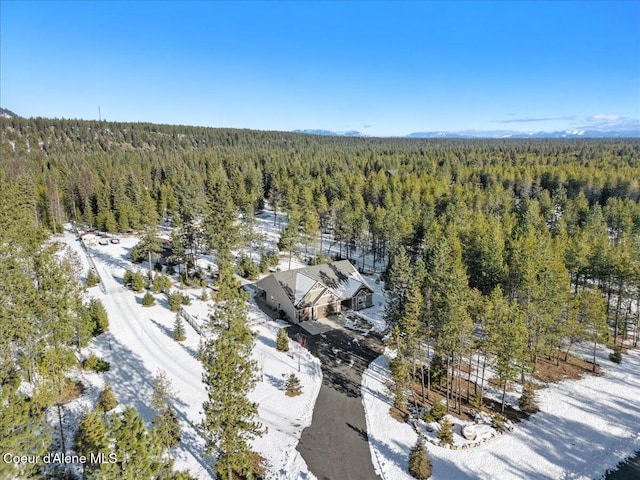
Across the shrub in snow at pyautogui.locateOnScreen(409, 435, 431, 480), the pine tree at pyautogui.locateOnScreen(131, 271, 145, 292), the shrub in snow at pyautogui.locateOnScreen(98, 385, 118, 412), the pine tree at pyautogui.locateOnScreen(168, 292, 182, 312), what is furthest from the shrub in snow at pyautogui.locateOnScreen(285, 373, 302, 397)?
the pine tree at pyautogui.locateOnScreen(131, 271, 145, 292)

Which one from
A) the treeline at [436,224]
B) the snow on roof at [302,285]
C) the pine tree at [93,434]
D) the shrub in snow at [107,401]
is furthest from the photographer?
the snow on roof at [302,285]

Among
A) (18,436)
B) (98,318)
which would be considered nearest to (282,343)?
(98,318)

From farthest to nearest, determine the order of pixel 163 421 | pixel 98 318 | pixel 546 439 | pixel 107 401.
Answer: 1. pixel 98 318
2. pixel 546 439
3. pixel 107 401
4. pixel 163 421

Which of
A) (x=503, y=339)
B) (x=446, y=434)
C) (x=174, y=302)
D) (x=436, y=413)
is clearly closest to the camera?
(x=446, y=434)

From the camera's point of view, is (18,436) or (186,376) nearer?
(18,436)

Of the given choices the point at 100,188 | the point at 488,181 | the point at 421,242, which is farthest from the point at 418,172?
the point at 100,188

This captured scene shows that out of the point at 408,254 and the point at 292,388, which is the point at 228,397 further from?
the point at 408,254

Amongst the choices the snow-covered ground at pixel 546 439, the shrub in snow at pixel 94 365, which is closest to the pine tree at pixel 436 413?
the snow-covered ground at pixel 546 439

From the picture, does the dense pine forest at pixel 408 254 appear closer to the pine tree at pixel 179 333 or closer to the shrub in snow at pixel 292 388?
the pine tree at pixel 179 333
